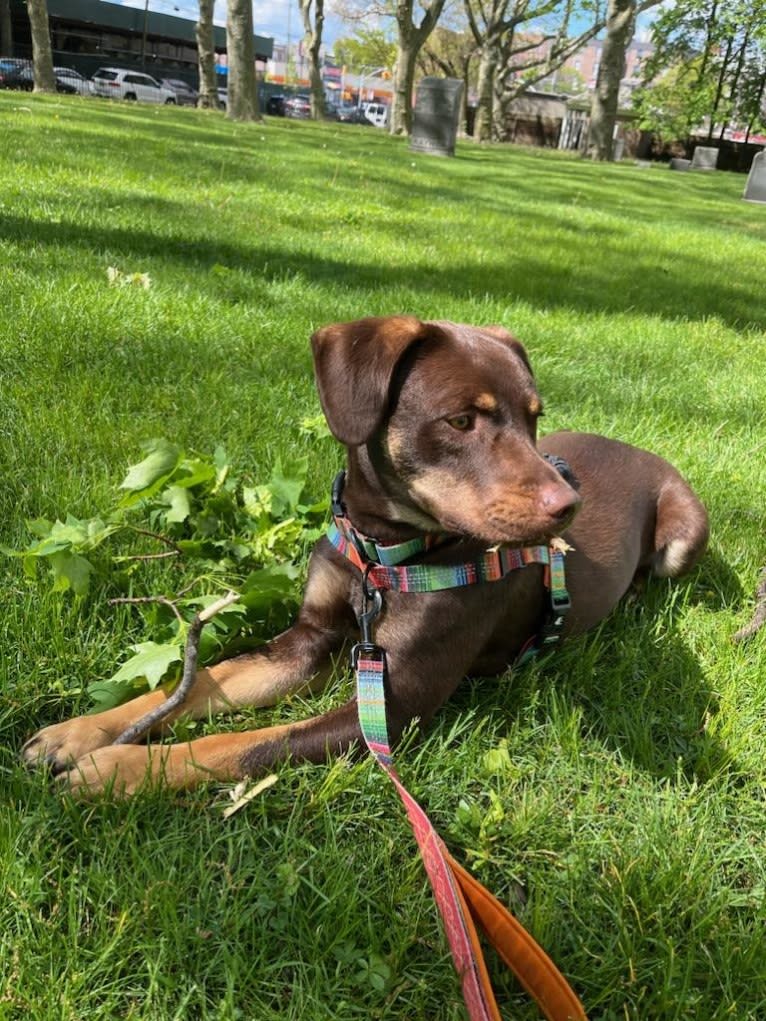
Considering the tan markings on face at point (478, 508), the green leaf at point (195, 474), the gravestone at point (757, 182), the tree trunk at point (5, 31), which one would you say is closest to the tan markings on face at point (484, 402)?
the tan markings on face at point (478, 508)

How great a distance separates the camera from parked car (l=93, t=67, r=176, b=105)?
4203 centimetres

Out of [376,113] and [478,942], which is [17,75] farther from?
[376,113]

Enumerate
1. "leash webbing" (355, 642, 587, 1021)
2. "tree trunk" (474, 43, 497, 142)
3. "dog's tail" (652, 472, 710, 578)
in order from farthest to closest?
"tree trunk" (474, 43, 497, 142)
"dog's tail" (652, 472, 710, 578)
"leash webbing" (355, 642, 587, 1021)

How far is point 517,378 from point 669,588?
4.30ft

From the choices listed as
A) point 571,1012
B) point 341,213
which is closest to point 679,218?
point 341,213

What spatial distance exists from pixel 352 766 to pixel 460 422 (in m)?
0.94

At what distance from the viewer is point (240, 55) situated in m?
21.5

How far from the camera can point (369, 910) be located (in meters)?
1.70

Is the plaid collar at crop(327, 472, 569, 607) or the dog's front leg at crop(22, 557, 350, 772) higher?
the plaid collar at crop(327, 472, 569, 607)

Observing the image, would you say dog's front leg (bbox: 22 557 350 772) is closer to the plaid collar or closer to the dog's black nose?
the plaid collar

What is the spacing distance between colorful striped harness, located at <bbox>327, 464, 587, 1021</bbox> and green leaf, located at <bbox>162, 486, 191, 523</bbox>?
0.64m

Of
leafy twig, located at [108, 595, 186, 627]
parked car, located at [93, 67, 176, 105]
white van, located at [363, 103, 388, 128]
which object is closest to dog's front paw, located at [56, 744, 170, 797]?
leafy twig, located at [108, 595, 186, 627]

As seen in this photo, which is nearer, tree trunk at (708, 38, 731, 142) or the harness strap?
the harness strap

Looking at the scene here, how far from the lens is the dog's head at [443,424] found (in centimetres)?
196
